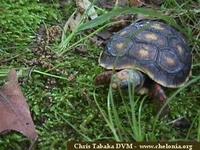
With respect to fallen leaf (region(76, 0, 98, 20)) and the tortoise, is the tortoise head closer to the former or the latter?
the tortoise

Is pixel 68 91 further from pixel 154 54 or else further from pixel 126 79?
pixel 154 54

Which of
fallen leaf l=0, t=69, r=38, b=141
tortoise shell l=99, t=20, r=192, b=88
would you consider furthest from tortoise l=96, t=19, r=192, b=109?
fallen leaf l=0, t=69, r=38, b=141

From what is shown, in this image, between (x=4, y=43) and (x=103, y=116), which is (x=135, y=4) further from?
(x=103, y=116)

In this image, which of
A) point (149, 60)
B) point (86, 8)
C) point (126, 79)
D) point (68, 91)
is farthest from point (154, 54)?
point (86, 8)

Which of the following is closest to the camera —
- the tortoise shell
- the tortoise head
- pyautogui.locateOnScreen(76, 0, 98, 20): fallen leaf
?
the tortoise head

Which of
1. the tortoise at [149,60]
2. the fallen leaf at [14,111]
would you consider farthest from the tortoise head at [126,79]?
the fallen leaf at [14,111]

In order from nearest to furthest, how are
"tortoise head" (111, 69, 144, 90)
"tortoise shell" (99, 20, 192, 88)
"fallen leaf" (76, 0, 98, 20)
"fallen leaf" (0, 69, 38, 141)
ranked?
"fallen leaf" (0, 69, 38, 141) < "tortoise head" (111, 69, 144, 90) < "tortoise shell" (99, 20, 192, 88) < "fallen leaf" (76, 0, 98, 20)

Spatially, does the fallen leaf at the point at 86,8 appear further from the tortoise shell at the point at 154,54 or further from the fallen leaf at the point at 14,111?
the fallen leaf at the point at 14,111
